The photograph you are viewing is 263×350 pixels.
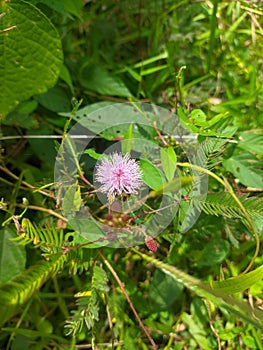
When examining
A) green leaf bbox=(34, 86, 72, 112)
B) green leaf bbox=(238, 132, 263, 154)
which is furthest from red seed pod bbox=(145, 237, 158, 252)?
green leaf bbox=(34, 86, 72, 112)

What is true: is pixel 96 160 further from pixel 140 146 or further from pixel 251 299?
pixel 251 299

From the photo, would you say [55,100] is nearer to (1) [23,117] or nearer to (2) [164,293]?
(1) [23,117]

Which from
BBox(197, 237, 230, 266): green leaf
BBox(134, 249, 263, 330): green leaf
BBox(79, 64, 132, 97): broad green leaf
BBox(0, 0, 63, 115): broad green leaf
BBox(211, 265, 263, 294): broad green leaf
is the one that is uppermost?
BBox(79, 64, 132, 97): broad green leaf

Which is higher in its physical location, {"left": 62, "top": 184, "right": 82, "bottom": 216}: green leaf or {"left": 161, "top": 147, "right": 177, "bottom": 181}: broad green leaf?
{"left": 161, "top": 147, "right": 177, "bottom": 181}: broad green leaf

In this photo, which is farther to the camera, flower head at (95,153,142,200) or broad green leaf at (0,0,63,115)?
broad green leaf at (0,0,63,115)

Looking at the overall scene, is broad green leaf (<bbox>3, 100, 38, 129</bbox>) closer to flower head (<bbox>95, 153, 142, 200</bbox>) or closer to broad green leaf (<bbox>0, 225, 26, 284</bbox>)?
broad green leaf (<bbox>0, 225, 26, 284</bbox>)

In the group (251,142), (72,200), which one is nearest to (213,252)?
(251,142)
